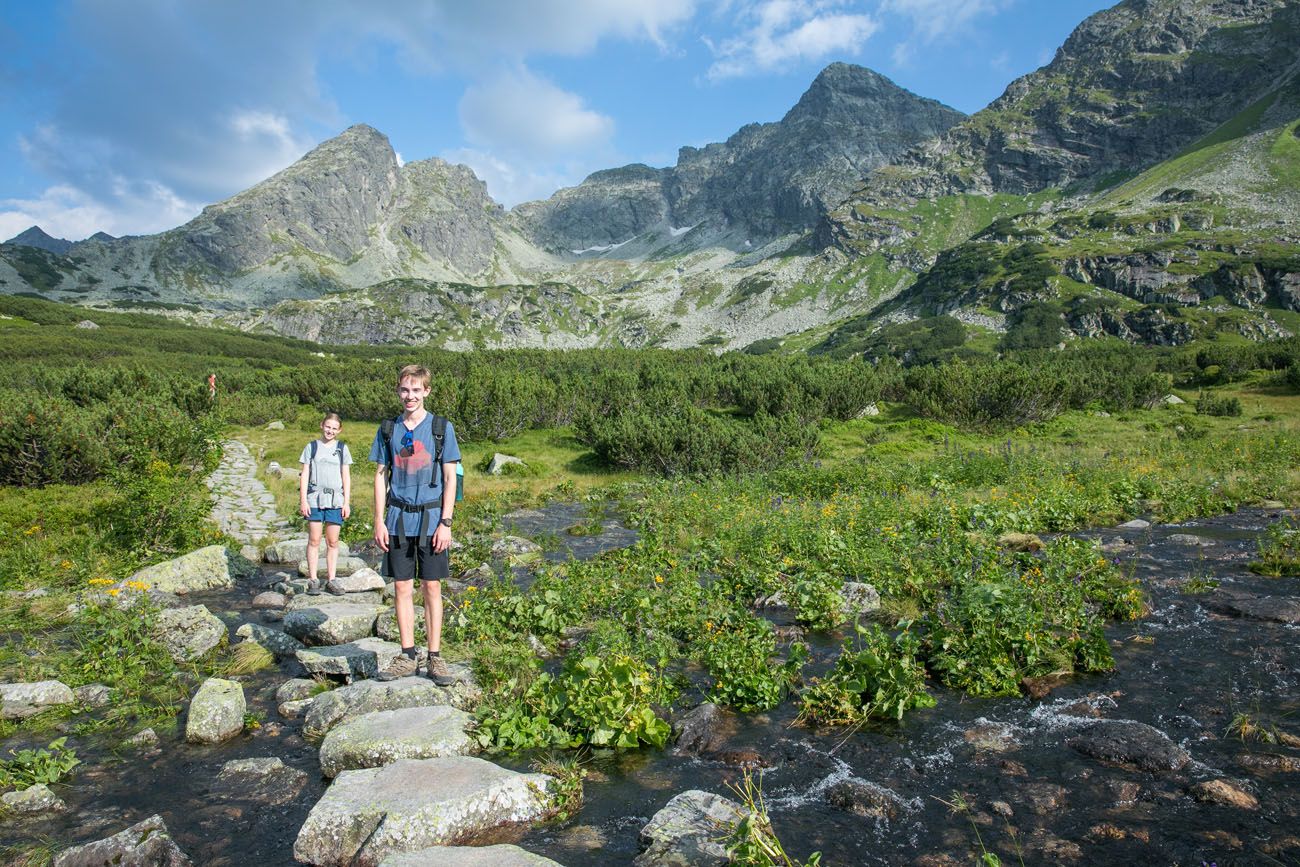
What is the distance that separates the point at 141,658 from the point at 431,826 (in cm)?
551

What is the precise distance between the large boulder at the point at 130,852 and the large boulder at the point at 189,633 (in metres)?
3.97

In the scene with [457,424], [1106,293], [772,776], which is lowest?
[772,776]

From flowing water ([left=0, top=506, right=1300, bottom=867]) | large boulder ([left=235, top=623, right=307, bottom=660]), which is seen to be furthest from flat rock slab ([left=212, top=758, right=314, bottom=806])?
large boulder ([left=235, top=623, right=307, bottom=660])

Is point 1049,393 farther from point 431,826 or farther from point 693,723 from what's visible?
point 431,826

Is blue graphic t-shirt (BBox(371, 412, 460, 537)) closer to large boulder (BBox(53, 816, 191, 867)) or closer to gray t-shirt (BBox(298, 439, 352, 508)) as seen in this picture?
large boulder (BBox(53, 816, 191, 867))

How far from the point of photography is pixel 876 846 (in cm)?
470

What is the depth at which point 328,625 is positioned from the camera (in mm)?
8938

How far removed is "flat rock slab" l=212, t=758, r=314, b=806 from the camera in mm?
5441

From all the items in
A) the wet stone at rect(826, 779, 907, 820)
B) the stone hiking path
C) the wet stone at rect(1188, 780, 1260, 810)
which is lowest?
the wet stone at rect(826, 779, 907, 820)

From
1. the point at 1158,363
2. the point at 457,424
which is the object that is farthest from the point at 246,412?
the point at 1158,363

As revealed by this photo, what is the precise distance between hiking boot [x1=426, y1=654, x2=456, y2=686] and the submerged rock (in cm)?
300

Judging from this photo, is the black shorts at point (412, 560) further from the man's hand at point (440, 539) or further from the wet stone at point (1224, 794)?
the wet stone at point (1224, 794)

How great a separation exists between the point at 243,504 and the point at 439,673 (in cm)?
1434

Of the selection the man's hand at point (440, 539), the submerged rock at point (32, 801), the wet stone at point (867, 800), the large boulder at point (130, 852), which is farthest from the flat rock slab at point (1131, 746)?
the submerged rock at point (32, 801)
